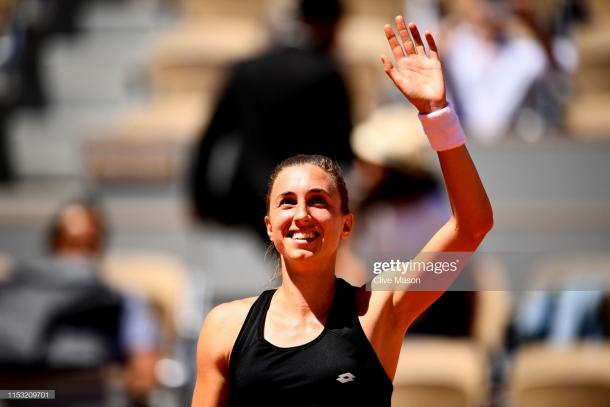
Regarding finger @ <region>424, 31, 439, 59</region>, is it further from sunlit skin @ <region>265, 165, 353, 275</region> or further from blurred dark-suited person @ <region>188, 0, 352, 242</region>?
blurred dark-suited person @ <region>188, 0, 352, 242</region>

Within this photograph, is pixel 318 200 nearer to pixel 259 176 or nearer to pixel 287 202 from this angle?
pixel 287 202

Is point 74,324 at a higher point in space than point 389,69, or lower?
higher

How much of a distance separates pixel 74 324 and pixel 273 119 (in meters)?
1.41

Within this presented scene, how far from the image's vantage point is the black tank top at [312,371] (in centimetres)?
140

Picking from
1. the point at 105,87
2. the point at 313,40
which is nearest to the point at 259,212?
the point at 313,40

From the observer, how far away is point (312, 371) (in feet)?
4.61

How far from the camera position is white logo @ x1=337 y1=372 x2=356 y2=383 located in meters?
1.40

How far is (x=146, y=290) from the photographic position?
4.58 meters

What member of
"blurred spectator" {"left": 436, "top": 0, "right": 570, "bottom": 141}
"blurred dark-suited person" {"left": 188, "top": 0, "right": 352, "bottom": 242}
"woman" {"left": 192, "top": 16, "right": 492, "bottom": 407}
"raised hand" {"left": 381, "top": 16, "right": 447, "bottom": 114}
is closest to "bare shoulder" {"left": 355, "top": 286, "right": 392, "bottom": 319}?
"woman" {"left": 192, "top": 16, "right": 492, "bottom": 407}

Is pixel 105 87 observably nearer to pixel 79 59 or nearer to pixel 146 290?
pixel 79 59

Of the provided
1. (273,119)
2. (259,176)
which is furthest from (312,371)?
(259,176)

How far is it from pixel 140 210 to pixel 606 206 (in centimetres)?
213

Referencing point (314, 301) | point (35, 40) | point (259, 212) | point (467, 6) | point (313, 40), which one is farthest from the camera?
point (35, 40)

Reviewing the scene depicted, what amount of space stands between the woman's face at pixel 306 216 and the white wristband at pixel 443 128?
0.12 m
